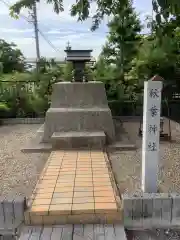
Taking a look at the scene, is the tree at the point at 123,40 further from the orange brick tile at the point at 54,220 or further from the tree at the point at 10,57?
the orange brick tile at the point at 54,220

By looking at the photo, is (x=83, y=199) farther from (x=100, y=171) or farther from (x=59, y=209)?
(x=100, y=171)

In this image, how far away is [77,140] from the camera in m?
5.30

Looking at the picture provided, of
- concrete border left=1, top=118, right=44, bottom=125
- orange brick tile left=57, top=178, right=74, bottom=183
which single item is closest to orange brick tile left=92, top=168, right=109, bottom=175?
orange brick tile left=57, top=178, right=74, bottom=183

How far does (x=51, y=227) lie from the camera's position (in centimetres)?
278

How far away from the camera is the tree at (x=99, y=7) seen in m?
2.02

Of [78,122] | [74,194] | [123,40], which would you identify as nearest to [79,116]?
[78,122]

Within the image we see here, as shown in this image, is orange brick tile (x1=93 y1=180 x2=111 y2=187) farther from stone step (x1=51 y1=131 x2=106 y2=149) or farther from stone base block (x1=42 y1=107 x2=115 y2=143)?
stone base block (x1=42 y1=107 x2=115 y2=143)

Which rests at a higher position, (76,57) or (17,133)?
(76,57)

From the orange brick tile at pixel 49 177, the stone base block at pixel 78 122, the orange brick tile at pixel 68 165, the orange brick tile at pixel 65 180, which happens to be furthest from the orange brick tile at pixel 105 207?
the stone base block at pixel 78 122

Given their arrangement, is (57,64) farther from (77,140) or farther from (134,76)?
(77,140)

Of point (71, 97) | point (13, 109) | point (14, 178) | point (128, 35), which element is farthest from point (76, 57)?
point (128, 35)

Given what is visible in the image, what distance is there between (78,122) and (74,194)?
2680 mm

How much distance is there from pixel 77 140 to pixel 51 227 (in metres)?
2.63

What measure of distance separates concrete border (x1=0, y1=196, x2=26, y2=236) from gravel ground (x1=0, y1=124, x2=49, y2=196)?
53 centimetres
